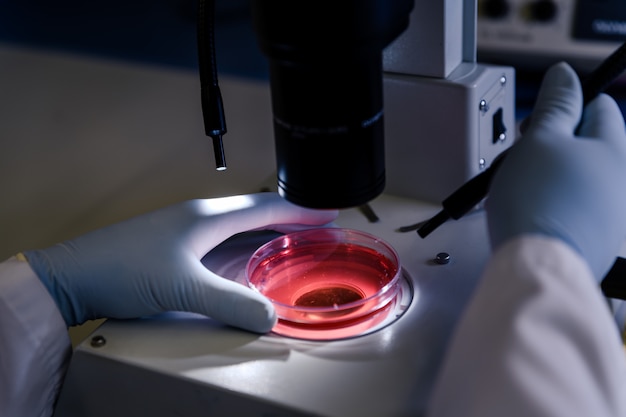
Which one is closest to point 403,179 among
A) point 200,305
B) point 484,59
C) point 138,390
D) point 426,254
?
point 426,254

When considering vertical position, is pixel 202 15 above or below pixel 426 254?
above

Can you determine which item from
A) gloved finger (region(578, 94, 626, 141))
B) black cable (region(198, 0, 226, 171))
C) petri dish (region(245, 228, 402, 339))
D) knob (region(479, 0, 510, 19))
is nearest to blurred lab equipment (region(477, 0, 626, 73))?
knob (region(479, 0, 510, 19))

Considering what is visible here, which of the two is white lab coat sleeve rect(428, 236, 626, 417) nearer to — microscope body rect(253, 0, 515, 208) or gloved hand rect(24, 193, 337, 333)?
microscope body rect(253, 0, 515, 208)

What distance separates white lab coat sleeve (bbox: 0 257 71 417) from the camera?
92 centimetres

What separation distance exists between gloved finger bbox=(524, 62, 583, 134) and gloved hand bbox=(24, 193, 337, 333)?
1.08 feet

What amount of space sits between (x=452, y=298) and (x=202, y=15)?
447mm

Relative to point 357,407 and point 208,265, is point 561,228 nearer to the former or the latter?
point 357,407

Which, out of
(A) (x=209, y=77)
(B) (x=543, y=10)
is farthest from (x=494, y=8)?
(A) (x=209, y=77)

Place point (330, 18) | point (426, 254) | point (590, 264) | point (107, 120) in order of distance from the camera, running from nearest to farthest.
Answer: point (330, 18), point (590, 264), point (426, 254), point (107, 120)

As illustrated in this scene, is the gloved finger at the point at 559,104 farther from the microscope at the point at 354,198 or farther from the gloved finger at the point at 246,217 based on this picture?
the gloved finger at the point at 246,217

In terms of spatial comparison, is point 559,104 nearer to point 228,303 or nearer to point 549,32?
point 228,303

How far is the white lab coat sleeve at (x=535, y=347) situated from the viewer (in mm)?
637

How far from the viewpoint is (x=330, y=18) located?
0.67 m

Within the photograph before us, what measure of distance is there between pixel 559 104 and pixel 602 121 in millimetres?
53
